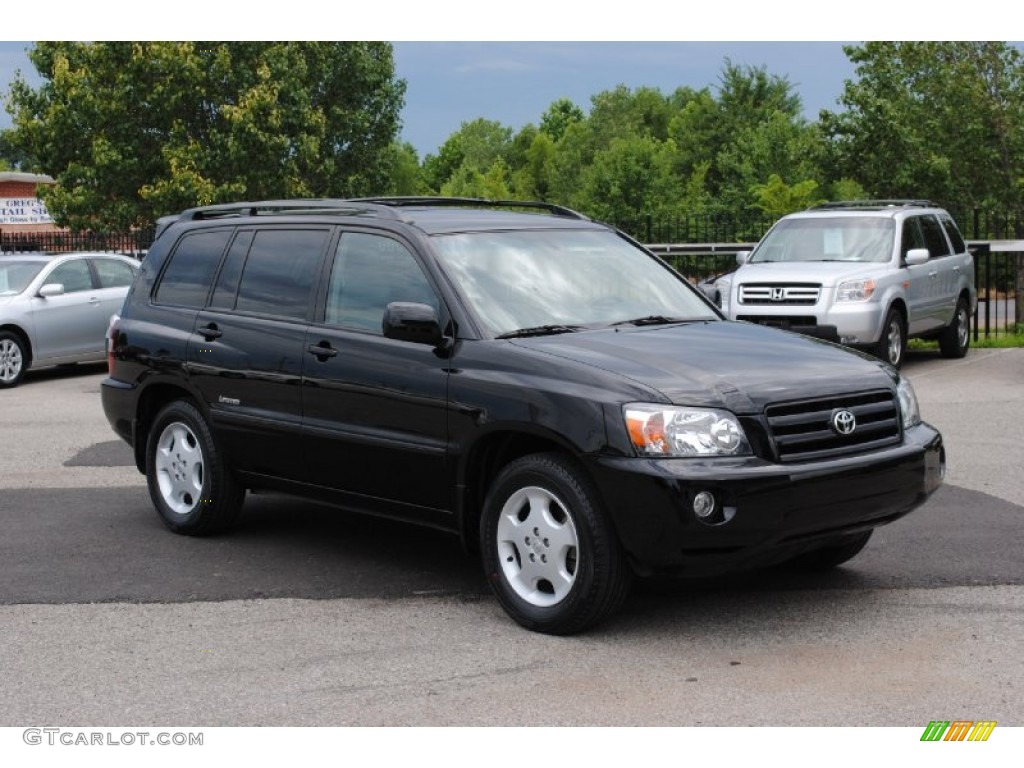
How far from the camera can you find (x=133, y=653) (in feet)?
19.5

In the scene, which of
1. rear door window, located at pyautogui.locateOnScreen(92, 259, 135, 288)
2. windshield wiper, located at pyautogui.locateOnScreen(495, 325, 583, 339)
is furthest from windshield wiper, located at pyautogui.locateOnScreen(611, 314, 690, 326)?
rear door window, located at pyautogui.locateOnScreen(92, 259, 135, 288)

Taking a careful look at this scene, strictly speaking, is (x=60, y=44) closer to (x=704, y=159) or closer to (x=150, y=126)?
(x=150, y=126)

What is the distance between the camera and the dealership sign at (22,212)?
2623 inches

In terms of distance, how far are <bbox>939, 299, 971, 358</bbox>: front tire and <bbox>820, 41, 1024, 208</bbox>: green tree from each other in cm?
1676

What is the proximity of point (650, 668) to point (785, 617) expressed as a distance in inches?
39.6

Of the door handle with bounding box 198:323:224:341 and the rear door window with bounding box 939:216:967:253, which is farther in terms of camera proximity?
the rear door window with bounding box 939:216:967:253

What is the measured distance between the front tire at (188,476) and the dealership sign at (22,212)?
61.1m

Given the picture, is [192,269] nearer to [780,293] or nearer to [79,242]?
[780,293]

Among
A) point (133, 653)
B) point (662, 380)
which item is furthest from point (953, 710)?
point (133, 653)

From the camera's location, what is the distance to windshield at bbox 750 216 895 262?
17250mm

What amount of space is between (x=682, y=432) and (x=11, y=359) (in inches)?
539

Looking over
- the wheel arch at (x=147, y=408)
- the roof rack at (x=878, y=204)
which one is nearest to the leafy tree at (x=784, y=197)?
the roof rack at (x=878, y=204)

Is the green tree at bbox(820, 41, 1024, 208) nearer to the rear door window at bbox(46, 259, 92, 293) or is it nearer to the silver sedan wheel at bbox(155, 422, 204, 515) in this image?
the rear door window at bbox(46, 259, 92, 293)

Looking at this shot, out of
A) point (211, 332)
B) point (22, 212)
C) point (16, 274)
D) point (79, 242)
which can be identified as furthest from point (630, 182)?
point (211, 332)
